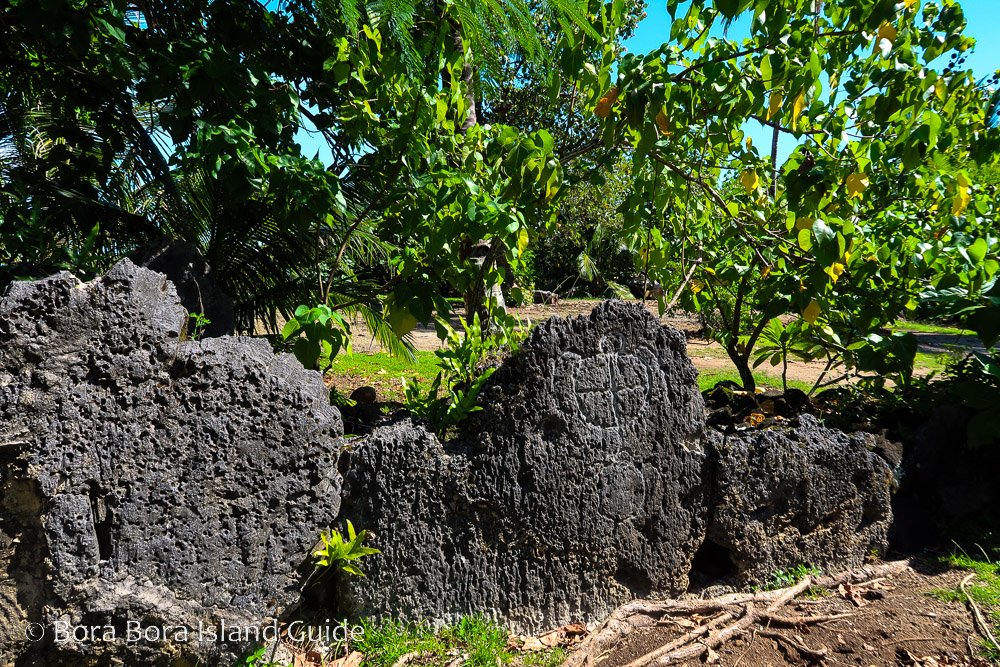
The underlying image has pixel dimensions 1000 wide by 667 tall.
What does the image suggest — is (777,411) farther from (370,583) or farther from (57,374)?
(57,374)

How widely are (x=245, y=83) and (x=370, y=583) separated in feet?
7.67

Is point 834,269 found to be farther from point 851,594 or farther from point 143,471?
point 143,471

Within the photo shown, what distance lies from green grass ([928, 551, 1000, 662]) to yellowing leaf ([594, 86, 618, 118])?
2516 mm

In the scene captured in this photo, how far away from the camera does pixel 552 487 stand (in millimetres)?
3037

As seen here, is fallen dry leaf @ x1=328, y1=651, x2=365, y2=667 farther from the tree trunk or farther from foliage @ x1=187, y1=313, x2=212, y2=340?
the tree trunk

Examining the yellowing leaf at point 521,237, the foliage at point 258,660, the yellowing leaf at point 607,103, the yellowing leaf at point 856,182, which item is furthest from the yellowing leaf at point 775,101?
the foliage at point 258,660

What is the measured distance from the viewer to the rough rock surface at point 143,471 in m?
2.40

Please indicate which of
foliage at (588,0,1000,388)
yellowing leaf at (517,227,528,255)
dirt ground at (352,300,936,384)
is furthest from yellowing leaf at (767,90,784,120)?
dirt ground at (352,300,936,384)

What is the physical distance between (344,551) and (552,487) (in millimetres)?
848

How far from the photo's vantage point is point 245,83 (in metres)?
3.55

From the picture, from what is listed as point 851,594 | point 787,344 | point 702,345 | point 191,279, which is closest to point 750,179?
point 787,344

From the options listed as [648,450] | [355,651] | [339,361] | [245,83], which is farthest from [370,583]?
[339,361]

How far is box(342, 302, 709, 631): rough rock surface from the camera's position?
9.46 ft

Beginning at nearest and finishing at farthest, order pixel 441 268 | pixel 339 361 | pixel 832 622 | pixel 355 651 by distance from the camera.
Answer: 1. pixel 355 651
2. pixel 832 622
3. pixel 441 268
4. pixel 339 361
